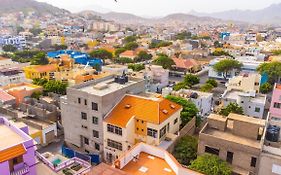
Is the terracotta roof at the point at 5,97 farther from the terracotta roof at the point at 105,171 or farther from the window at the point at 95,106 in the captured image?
the terracotta roof at the point at 105,171

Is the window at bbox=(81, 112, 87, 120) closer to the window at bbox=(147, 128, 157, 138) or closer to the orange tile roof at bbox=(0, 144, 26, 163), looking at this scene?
the window at bbox=(147, 128, 157, 138)

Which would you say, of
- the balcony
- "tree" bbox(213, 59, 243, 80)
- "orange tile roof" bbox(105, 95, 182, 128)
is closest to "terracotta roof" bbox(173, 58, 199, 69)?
"tree" bbox(213, 59, 243, 80)

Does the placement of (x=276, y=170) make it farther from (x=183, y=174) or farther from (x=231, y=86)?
(x=231, y=86)

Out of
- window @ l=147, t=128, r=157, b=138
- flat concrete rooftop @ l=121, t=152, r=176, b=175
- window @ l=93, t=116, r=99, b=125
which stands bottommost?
window @ l=147, t=128, r=157, b=138

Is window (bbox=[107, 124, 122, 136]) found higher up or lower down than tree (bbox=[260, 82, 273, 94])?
higher up

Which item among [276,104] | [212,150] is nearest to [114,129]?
[212,150]

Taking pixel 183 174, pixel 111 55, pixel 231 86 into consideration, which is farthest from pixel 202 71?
pixel 183 174

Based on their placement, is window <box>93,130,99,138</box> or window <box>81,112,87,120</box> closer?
window <box>93,130,99,138</box>

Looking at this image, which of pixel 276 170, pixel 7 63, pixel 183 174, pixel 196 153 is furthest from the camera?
pixel 7 63
